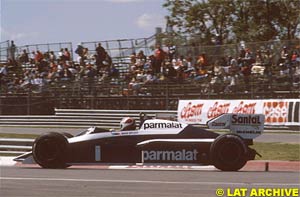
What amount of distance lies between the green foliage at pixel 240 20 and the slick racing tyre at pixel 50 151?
24303 millimetres

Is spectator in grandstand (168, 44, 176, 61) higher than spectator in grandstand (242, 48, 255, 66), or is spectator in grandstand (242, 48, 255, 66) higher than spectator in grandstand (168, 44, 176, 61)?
spectator in grandstand (168, 44, 176, 61)

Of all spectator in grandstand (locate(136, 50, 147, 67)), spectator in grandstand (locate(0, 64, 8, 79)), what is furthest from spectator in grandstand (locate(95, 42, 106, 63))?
spectator in grandstand (locate(0, 64, 8, 79))

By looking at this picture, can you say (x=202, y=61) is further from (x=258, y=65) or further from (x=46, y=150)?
(x=46, y=150)

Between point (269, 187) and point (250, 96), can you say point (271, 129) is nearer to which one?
point (250, 96)

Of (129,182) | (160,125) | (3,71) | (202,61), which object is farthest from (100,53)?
(129,182)

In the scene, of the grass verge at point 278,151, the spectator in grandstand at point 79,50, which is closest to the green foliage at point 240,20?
the spectator in grandstand at point 79,50

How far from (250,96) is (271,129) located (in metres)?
1.97

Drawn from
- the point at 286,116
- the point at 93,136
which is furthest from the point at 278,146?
the point at 93,136

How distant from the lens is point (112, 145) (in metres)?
12.4

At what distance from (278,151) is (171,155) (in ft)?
15.2

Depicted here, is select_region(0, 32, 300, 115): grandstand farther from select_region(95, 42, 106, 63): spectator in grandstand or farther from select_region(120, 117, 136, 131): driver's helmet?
select_region(120, 117, 136, 131): driver's helmet

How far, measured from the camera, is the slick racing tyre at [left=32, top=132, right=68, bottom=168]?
12.6m

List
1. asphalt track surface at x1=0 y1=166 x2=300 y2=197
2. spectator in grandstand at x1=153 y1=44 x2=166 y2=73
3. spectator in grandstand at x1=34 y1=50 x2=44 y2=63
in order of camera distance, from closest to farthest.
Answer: asphalt track surface at x1=0 y1=166 x2=300 y2=197, spectator in grandstand at x1=153 y1=44 x2=166 y2=73, spectator in grandstand at x1=34 y1=50 x2=44 y2=63

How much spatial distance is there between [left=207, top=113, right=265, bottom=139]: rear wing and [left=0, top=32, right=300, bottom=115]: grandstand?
11.6 m
